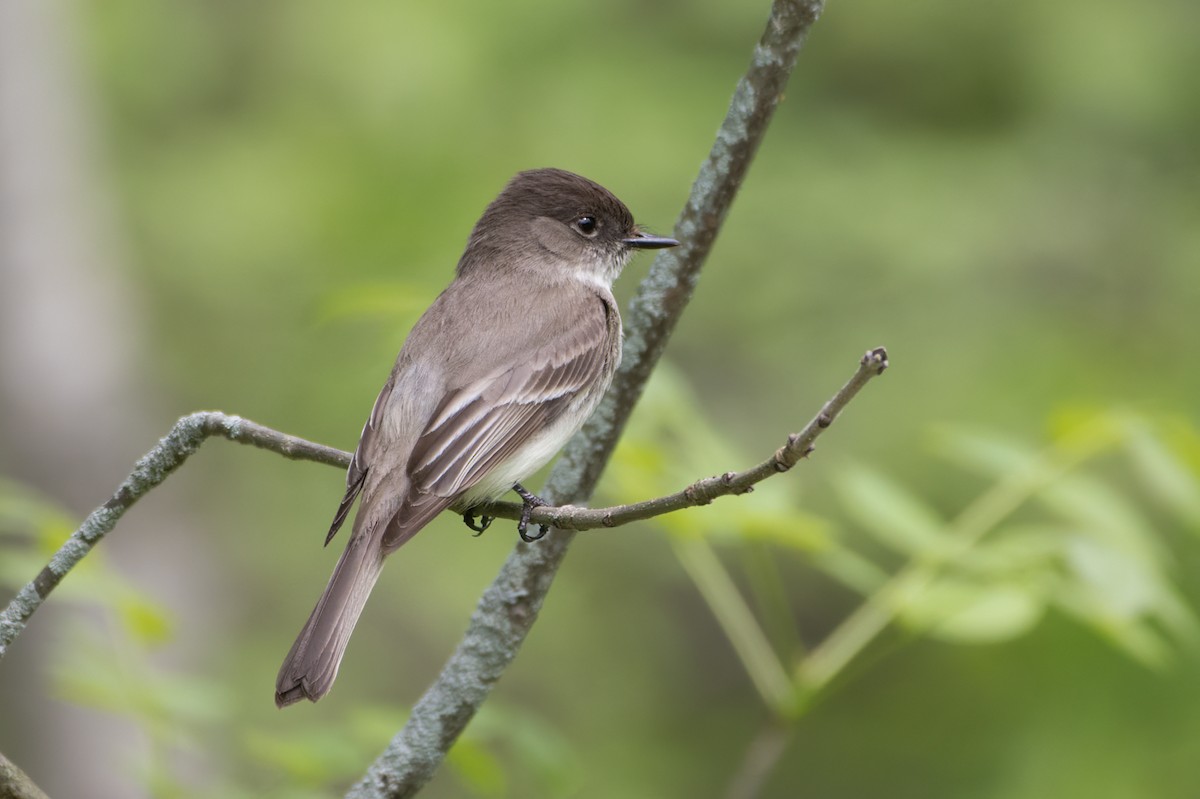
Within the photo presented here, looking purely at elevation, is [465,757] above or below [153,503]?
above

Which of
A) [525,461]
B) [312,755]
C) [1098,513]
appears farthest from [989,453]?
[312,755]

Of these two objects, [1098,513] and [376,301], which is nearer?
[1098,513]

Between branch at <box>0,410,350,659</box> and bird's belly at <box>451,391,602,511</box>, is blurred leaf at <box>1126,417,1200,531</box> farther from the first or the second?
branch at <box>0,410,350,659</box>

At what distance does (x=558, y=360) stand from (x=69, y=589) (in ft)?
4.42

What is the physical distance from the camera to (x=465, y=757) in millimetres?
3086

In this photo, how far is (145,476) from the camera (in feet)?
8.18

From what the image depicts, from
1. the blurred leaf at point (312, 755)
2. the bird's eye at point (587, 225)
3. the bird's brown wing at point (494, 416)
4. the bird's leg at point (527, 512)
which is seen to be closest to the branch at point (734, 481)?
the bird's leg at point (527, 512)

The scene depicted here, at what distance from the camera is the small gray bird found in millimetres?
Result: 2961

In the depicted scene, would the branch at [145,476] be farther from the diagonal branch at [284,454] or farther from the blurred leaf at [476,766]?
the blurred leaf at [476,766]

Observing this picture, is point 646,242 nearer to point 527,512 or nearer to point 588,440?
point 588,440

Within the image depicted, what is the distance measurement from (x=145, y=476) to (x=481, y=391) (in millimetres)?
1118

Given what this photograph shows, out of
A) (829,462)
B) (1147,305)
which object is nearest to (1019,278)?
(1147,305)

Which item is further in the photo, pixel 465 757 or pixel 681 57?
pixel 681 57

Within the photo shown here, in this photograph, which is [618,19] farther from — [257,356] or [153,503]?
[153,503]
